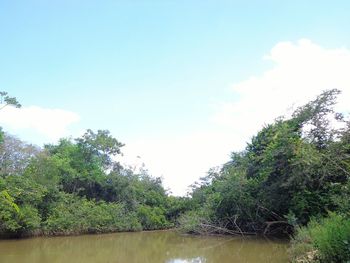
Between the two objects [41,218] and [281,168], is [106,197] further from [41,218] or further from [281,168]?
[281,168]

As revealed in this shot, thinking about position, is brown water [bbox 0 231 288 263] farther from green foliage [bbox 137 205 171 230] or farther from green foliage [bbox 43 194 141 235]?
green foliage [bbox 137 205 171 230]

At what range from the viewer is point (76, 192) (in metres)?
24.2

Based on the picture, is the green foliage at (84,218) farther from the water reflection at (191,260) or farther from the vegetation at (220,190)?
the water reflection at (191,260)

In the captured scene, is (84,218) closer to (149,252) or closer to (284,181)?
(149,252)

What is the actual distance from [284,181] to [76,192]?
46.4ft

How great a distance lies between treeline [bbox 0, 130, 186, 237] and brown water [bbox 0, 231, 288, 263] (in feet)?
6.72

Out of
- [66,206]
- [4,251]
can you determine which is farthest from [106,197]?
[4,251]

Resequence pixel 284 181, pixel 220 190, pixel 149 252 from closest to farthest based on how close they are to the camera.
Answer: pixel 149 252, pixel 284 181, pixel 220 190

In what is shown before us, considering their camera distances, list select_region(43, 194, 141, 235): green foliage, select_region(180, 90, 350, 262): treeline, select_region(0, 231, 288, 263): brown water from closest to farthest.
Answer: select_region(0, 231, 288, 263): brown water, select_region(180, 90, 350, 262): treeline, select_region(43, 194, 141, 235): green foliage

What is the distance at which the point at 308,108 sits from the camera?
15492 millimetres

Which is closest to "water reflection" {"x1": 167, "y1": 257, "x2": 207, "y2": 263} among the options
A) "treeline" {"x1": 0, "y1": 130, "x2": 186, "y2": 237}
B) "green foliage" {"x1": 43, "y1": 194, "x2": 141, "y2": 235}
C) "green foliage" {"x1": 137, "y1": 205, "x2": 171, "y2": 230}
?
"treeline" {"x1": 0, "y1": 130, "x2": 186, "y2": 237}

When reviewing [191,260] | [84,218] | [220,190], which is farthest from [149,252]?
[84,218]

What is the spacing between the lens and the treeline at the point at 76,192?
17719 millimetres

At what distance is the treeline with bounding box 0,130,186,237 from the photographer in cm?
1772
